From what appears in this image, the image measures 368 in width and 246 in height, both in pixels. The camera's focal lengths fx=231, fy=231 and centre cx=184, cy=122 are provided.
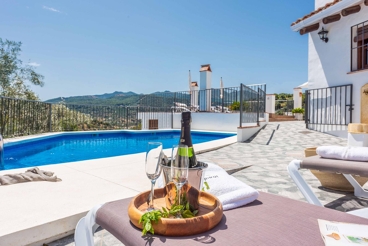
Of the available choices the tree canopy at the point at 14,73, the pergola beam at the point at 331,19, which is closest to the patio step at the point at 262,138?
the pergola beam at the point at 331,19

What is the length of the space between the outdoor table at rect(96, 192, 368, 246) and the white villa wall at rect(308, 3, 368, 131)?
254 inches

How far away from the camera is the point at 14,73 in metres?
10.8

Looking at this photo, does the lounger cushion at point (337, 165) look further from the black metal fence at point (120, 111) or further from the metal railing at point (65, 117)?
the metal railing at point (65, 117)

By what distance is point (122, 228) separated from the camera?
2.49 feet

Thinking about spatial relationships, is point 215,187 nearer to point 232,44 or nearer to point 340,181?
point 340,181

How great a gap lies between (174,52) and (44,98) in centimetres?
1286

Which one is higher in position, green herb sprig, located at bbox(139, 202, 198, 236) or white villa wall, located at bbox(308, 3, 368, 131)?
white villa wall, located at bbox(308, 3, 368, 131)

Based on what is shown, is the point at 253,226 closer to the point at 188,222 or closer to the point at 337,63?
the point at 188,222

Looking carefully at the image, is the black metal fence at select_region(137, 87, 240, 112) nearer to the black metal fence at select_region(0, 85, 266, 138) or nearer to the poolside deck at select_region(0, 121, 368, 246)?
the black metal fence at select_region(0, 85, 266, 138)

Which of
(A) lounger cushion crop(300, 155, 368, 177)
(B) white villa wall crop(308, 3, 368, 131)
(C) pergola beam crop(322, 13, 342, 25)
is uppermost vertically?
(C) pergola beam crop(322, 13, 342, 25)

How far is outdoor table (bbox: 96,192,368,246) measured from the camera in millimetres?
682

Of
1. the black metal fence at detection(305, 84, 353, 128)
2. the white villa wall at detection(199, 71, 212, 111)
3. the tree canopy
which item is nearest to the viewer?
the black metal fence at detection(305, 84, 353, 128)

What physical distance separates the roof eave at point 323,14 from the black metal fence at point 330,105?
6.43ft

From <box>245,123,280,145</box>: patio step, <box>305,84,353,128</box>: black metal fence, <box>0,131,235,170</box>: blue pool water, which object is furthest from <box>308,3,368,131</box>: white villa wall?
<box>0,131,235,170</box>: blue pool water
